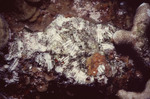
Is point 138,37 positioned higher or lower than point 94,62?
higher

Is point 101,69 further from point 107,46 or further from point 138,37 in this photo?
point 138,37

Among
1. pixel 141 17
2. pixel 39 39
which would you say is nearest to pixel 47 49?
pixel 39 39

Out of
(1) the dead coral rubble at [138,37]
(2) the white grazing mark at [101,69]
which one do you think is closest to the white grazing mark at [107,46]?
(1) the dead coral rubble at [138,37]

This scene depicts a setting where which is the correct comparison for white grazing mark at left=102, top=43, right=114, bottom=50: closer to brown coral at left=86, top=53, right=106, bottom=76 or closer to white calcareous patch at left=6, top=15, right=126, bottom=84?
white calcareous patch at left=6, top=15, right=126, bottom=84

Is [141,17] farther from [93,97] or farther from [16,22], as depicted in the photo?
[16,22]

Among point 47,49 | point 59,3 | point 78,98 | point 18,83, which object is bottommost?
point 78,98

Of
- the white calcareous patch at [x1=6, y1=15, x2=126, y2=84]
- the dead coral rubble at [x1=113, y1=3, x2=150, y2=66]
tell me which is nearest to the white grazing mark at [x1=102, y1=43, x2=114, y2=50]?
the white calcareous patch at [x1=6, y1=15, x2=126, y2=84]

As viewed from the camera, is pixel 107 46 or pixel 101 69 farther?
pixel 107 46

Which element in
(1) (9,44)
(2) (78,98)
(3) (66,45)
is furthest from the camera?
(2) (78,98)

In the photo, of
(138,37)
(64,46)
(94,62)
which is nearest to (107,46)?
(94,62)

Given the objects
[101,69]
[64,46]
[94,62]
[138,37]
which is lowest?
[101,69]

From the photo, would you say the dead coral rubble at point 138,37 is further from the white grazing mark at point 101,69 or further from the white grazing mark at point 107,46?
the white grazing mark at point 101,69
